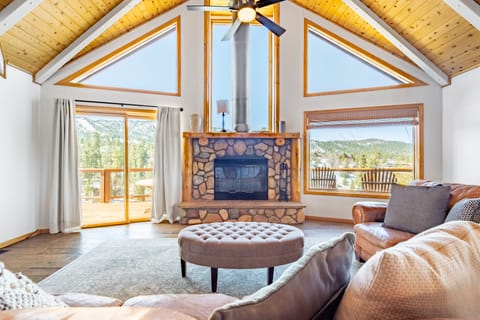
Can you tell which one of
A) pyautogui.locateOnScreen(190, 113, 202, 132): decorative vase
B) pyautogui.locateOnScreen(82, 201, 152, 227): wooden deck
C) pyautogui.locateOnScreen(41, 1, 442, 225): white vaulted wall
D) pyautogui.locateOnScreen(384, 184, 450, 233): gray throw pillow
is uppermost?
pyautogui.locateOnScreen(41, 1, 442, 225): white vaulted wall

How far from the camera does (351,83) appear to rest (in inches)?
201

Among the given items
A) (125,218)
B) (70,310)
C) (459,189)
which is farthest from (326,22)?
(70,310)

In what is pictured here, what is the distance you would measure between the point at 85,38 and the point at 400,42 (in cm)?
475

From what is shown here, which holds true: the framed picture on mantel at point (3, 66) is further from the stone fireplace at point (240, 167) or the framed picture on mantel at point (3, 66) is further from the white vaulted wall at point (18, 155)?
the stone fireplace at point (240, 167)

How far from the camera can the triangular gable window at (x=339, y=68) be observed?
16.1ft

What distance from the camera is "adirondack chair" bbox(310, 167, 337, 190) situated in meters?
5.29

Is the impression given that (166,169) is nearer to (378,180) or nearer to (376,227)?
(376,227)

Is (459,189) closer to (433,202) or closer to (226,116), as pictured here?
(433,202)

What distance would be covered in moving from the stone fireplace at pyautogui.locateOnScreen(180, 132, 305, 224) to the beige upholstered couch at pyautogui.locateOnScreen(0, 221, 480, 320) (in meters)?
4.19

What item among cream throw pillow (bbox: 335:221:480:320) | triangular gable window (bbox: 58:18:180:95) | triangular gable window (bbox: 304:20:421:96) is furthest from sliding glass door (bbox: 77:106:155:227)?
cream throw pillow (bbox: 335:221:480:320)

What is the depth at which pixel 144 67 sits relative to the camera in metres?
5.15

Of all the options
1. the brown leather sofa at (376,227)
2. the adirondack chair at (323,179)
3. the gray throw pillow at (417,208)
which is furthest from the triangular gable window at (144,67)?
the gray throw pillow at (417,208)

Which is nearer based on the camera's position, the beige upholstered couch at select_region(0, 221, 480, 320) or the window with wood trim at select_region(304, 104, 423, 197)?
the beige upholstered couch at select_region(0, 221, 480, 320)

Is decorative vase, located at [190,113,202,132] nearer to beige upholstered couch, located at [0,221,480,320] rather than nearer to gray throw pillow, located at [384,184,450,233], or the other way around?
gray throw pillow, located at [384,184,450,233]
